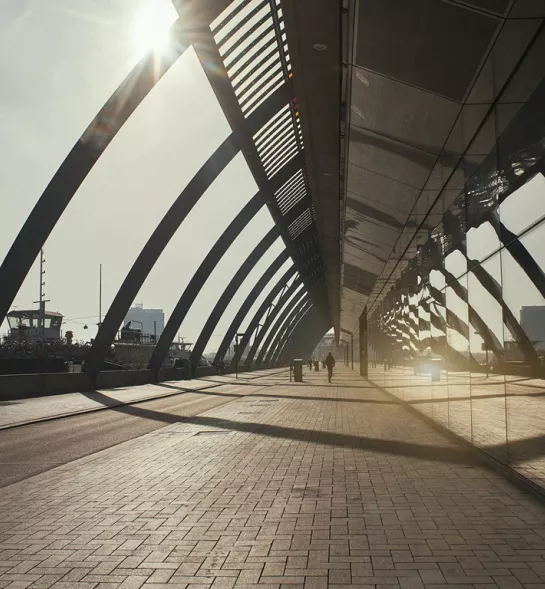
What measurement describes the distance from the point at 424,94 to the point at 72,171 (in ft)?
40.5

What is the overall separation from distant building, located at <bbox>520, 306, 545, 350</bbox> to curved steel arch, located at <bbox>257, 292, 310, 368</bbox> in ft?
187

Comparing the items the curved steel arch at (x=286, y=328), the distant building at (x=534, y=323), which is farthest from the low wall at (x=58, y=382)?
the curved steel arch at (x=286, y=328)

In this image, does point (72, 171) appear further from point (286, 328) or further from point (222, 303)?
point (286, 328)

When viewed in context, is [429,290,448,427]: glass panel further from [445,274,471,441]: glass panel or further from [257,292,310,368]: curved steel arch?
[257,292,310,368]: curved steel arch

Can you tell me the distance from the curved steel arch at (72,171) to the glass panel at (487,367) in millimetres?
10091

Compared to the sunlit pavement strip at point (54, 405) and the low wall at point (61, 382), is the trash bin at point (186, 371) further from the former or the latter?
the sunlit pavement strip at point (54, 405)

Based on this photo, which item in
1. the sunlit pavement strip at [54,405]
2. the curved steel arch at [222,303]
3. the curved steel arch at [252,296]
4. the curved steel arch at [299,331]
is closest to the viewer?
the sunlit pavement strip at [54,405]

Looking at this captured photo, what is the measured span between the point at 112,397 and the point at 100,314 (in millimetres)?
68302

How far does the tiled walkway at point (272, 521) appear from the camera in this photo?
437cm

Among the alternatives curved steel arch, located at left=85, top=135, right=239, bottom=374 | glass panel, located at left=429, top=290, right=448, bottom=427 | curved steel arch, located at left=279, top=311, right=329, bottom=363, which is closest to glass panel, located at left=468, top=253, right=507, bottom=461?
glass panel, located at left=429, top=290, right=448, bottom=427

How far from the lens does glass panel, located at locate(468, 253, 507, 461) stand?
8633 millimetres

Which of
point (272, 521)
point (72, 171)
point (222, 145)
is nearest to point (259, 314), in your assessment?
point (222, 145)

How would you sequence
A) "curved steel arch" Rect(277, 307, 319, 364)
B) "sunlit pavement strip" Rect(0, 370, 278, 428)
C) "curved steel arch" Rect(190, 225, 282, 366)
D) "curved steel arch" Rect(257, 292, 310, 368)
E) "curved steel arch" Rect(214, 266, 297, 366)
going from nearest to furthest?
"sunlit pavement strip" Rect(0, 370, 278, 428)
"curved steel arch" Rect(190, 225, 282, 366)
"curved steel arch" Rect(214, 266, 297, 366)
"curved steel arch" Rect(257, 292, 310, 368)
"curved steel arch" Rect(277, 307, 319, 364)

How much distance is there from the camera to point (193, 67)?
56.7ft
